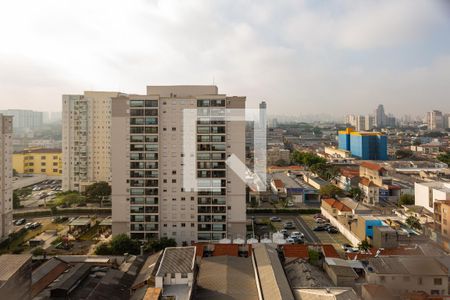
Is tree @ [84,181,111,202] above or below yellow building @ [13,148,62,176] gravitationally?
below

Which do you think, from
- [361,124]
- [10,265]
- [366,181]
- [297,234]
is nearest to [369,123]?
[361,124]

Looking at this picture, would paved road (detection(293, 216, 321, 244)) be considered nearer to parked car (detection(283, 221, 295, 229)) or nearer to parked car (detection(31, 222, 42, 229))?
parked car (detection(283, 221, 295, 229))

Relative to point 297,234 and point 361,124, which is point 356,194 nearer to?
point 297,234

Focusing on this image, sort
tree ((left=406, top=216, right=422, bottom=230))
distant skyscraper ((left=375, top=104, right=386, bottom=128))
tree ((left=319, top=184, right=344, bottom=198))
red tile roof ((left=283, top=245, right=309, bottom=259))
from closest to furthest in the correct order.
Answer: distant skyscraper ((left=375, top=104, right=386, bottom=128)) → red tile roof ((left=283, top=245, right=309, bottom=259)) → tree ((left=406, top=216, right=422, bottom=230)) → tree ((left=319, top=184, right=344, bottom=198))

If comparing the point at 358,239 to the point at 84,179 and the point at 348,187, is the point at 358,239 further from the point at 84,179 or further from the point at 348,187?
the point at 84,179

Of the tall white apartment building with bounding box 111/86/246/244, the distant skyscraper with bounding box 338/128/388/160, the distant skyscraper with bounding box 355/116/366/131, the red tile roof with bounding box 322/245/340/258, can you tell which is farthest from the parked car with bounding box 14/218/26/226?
A: the distant skyscraper with bounding box 355/116/366/131

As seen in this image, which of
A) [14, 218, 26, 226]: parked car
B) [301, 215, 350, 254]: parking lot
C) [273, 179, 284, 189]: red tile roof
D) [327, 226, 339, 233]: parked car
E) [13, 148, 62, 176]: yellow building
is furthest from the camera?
[13, 148, 62, 176]: yellow building

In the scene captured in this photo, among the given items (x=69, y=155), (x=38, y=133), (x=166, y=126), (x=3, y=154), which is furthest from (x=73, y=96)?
(x=166, y=126)
